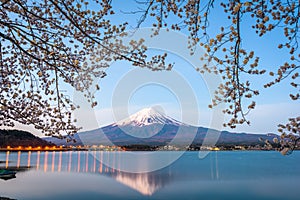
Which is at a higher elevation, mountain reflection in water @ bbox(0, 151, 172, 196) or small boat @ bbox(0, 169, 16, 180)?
small boat @ bbox(0, 169, 16, 180)

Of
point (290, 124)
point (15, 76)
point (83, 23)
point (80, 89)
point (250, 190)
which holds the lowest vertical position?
point (250, 190)

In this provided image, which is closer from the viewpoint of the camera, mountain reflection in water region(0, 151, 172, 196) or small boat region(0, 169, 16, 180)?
small boat region(0, 169, 16, 180)

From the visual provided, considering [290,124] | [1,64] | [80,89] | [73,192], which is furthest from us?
[73,192]

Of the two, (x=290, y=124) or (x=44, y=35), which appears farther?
(x=44, y=35)

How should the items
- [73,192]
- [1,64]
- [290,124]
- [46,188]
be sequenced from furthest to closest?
[46,188]
[73,192]
[1,64]
[290,124]

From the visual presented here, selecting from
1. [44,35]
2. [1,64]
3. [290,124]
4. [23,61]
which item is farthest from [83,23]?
[290,124]

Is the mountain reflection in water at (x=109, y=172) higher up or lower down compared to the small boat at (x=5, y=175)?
lower down

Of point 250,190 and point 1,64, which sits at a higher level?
point 1,64

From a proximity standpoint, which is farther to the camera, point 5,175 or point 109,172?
point 109,172

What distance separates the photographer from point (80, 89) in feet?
14.3

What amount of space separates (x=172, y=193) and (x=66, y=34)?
22.3m

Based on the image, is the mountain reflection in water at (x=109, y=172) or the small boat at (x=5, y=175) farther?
the mountain reflection in water at (x=109, y=172)

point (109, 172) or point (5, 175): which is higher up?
point (5, 175)

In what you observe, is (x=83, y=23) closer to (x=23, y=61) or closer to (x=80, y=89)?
(x=80, y=89)
